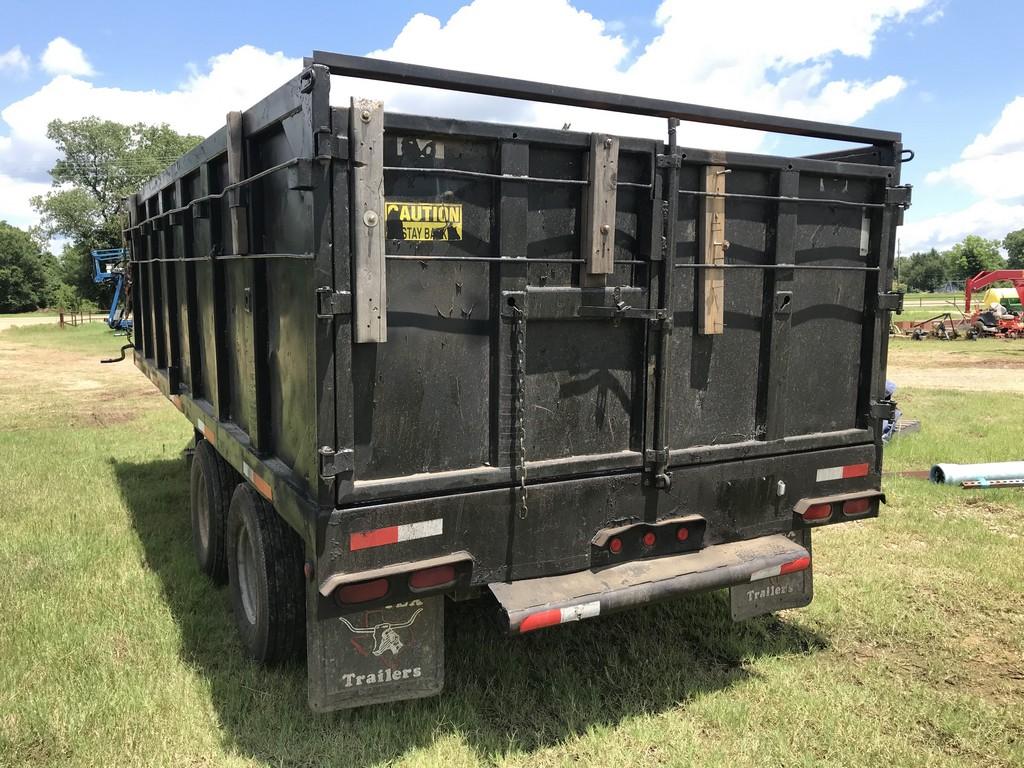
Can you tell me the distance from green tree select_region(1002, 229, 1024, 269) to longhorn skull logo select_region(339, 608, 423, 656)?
117369 millimetres

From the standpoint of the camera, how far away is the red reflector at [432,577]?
10.6ft

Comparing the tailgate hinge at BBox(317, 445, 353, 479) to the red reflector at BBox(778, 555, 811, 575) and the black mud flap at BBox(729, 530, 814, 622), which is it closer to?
the red reflector at BBox(778, 555, 811, 575)

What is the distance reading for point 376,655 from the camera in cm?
330

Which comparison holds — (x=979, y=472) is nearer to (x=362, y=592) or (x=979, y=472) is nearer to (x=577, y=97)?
(x=577, y=97)

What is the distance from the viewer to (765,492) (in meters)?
4.02

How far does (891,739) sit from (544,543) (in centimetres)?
174

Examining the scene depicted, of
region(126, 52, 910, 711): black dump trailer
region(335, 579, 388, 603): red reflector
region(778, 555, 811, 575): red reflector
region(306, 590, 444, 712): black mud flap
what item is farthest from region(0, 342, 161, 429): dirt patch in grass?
region(778, 555, 811, 575): red reflector

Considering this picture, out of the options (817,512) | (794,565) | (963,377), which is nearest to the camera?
(794,565)

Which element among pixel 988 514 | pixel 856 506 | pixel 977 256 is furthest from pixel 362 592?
pixel 977 256

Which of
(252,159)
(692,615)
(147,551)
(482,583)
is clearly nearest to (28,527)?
(147,551)

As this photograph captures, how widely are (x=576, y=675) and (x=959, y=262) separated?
353ft

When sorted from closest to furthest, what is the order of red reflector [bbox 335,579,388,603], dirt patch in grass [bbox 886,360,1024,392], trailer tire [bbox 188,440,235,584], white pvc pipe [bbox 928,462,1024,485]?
red reflector [bbox 335,579,388,603] → trailer tire [bbox 188,440,235,584] → white pvc pipe [bbox 928,462,1024,485] → dirt patch in grass [bbox 886,360,1024,392]

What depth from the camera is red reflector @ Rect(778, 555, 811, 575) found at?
3.83 meters

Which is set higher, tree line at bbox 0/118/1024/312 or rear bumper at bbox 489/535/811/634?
tree line at bbox 0/118/1024/312
